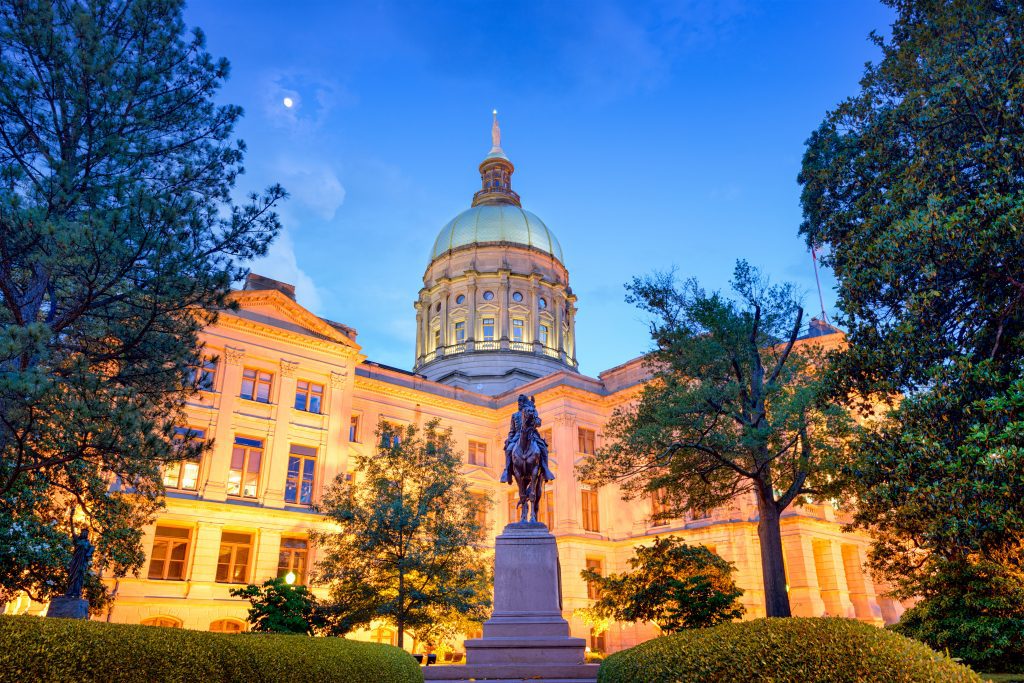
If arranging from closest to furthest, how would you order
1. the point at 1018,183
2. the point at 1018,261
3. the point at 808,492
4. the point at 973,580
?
the point at 1018,261, the point at 1018,183, the point at 973,580, the point at 808,492

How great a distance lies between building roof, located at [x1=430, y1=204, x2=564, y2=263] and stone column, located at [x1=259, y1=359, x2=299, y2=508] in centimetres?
3163

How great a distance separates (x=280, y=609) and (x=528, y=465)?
1175 centimetres

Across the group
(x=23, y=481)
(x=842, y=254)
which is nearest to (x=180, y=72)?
(x=23, y=481)

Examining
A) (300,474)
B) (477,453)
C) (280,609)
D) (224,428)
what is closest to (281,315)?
(224,428)

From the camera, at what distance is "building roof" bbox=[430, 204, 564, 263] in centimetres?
6806

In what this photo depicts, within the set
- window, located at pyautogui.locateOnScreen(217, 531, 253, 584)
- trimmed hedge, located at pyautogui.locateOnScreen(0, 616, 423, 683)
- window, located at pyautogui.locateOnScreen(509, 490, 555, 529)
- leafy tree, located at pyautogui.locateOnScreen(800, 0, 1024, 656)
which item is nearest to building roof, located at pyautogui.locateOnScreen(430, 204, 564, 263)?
window, located at pyautogui.locateOnScreen(509, 490, 555, 529)

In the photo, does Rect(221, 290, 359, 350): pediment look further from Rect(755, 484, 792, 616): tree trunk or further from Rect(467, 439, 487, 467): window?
Rect(755, 484, 792, 616): tree trunk

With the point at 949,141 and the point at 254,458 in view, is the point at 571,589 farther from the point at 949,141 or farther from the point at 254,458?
the point at 949,141

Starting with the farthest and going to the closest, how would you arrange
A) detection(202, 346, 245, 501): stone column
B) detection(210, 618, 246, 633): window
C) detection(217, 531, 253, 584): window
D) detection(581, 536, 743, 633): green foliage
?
detection(202, 346, 245, 501): stone column → detection(217, 531, 253, 584): window → detection(210, 618, 246, 633): window → detection(581, 536, 743, 633): green foliage

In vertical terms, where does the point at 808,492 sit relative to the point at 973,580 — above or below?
above

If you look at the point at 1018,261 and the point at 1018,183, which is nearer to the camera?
the point at 1018,261

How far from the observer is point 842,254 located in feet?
49.4

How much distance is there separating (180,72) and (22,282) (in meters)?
5.63

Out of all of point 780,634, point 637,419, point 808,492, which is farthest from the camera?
point 637,419
